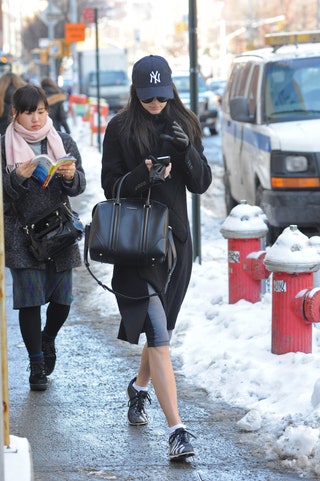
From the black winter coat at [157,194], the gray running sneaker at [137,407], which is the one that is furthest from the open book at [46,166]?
the gray running sneaker at [137,407]

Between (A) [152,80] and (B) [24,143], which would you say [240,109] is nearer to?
(B) [24,143]

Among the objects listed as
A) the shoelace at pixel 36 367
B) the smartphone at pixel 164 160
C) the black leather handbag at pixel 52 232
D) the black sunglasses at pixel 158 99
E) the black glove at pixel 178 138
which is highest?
the black sunglasses at pixel 158 99

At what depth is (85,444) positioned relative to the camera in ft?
17.6

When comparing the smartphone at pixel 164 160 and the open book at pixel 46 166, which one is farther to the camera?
the open book at pixel 46 166

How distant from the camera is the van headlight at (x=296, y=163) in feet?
33.4

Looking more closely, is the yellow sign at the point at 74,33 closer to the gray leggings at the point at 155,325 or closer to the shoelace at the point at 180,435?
the gray leggings at the point at 155,325

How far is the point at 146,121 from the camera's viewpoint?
518cm

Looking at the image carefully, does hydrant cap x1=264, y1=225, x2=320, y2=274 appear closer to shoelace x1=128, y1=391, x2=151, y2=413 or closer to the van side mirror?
shoelace x1=128, y1=391, x2=151, y2=413

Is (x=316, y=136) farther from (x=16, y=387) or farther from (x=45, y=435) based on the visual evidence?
(x=45, y=435)

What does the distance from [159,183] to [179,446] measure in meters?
1.20

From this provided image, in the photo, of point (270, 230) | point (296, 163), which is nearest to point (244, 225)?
point (296, 163)

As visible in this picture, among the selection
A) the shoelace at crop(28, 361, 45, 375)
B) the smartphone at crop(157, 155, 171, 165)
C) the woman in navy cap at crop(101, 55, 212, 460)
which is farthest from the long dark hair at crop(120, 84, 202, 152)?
the shoelace at crop(28, 361, 45, 375)

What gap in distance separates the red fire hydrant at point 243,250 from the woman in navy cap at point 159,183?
2495 mm

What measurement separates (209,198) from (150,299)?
463 inches
